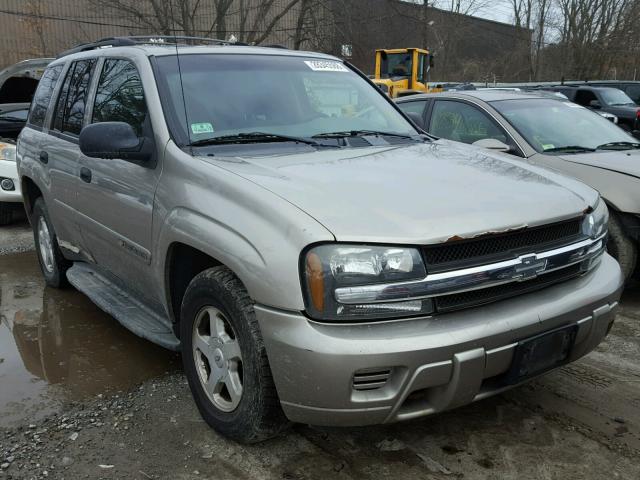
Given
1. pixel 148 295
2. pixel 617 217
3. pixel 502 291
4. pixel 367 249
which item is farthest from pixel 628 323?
pixel 148 295

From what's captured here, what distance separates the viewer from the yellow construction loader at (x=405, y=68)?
1977cm

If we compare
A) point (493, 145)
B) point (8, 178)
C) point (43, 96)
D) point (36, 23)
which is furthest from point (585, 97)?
point (36, 23)

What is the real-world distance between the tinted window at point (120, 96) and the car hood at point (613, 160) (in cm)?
347

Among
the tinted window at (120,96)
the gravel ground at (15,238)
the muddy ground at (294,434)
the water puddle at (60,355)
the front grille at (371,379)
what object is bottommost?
the gravel ground at (15,238)

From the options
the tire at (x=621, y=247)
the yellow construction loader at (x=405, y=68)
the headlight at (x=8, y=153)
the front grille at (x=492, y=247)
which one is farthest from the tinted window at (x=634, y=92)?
the front grille at (x=492, y=247)

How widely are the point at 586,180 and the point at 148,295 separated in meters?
3.45

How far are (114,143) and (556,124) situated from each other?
421 cm

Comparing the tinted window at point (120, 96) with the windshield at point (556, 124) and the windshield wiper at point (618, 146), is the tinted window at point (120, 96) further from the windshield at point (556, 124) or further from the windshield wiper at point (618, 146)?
the windshield wiper at point (618, 146)

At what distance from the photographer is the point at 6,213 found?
8.17 meters

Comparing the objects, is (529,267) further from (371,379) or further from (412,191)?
(371,379)

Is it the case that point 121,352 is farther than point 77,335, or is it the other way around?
point 77,335

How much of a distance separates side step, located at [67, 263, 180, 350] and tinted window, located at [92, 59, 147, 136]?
1064 millimetres

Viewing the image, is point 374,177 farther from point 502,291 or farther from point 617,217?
point 617,217

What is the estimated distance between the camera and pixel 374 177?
2.73 m
